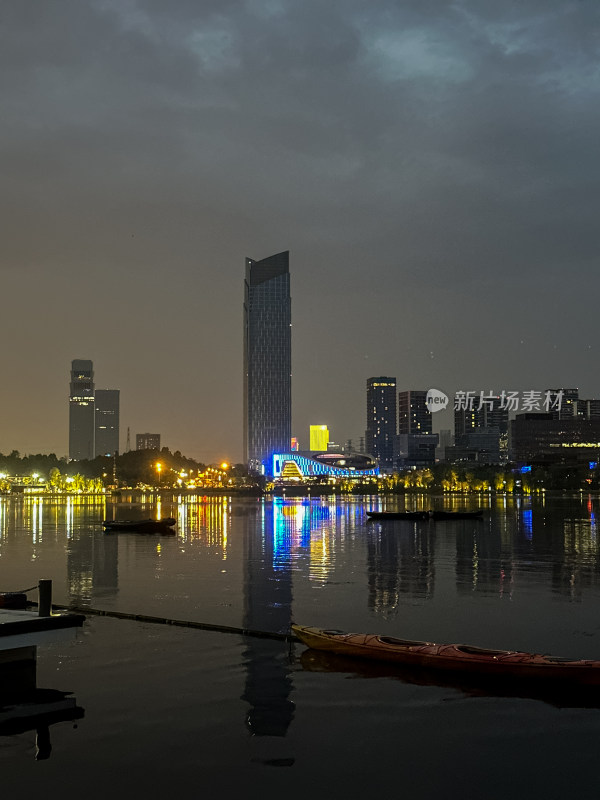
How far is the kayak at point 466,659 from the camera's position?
2184 centimetres

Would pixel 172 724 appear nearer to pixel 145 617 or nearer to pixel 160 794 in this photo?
pixel 160 794

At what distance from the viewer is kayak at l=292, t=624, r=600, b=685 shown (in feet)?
71.7

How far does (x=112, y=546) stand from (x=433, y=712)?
52.4 metres

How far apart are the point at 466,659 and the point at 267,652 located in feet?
21.2

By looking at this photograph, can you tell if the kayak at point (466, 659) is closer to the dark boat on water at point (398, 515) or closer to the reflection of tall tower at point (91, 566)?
the reflection of tall tower at point (91, 566)

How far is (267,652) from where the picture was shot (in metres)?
26.5

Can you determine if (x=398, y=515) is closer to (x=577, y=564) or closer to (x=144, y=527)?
(x=144, y=527)

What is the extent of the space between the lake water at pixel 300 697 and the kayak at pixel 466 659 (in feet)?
1.65

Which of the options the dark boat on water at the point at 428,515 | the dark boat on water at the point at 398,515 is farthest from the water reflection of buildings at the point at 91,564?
the dark boat on water at the point at 428,515

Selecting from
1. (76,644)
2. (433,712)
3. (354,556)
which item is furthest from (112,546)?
(433,712)

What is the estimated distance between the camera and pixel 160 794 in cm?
1577

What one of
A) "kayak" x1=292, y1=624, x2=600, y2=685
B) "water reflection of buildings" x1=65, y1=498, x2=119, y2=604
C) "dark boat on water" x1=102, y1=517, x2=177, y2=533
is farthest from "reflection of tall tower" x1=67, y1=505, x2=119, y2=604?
"kayak" x1=292, y1=624, x2=600, y2=685

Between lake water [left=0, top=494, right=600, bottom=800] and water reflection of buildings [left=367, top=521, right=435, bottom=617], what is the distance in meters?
0.31

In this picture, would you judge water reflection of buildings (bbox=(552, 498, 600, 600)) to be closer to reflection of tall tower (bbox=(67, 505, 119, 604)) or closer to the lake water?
the lake water
